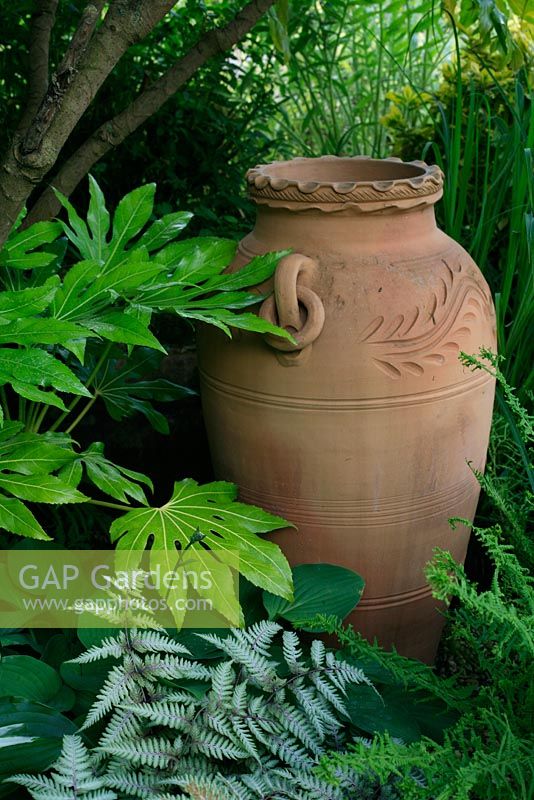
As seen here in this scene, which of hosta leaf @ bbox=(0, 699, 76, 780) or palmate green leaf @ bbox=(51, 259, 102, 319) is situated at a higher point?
palmate green leaf @ bbox=(51, 259, 102, 319)

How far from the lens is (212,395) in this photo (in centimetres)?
197

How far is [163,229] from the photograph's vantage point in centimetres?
199

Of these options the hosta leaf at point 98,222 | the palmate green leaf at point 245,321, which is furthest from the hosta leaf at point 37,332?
the hosta leaf at point 98,222

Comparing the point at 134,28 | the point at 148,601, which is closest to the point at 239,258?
the point at 134,28

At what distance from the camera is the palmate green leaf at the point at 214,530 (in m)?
1.63

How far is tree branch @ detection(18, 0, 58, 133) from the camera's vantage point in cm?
221

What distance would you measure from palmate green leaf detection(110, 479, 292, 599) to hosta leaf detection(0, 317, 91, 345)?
38 centimetres

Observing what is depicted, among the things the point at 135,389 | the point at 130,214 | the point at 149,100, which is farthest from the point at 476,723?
the point at 149,100

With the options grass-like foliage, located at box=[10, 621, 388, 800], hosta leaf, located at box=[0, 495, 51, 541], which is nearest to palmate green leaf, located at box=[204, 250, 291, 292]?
hosta leaf, located at box=[0, 495, 51, 541]

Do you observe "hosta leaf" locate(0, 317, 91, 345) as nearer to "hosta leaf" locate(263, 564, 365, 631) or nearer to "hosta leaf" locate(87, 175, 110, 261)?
"hosta leaf" locate(87, 175, 110, 261)

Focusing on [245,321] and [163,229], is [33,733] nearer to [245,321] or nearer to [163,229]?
[245,321]

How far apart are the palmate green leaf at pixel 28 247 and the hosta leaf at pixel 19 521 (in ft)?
1.76

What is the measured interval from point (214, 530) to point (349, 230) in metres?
0.66

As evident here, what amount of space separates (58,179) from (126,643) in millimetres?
1186
